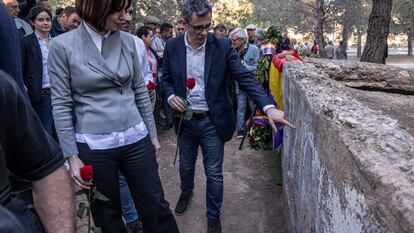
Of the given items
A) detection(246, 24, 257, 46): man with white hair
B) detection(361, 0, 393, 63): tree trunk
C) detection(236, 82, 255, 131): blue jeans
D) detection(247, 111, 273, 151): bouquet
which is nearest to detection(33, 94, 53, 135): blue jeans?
detection(247, 111, 273, 151): bouquet

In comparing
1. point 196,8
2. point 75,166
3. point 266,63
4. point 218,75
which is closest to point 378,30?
A: point 266,63

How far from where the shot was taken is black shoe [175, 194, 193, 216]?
147 inches

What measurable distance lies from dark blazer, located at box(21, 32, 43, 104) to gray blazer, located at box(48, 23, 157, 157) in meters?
2.04

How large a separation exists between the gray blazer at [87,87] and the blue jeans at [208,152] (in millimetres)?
932

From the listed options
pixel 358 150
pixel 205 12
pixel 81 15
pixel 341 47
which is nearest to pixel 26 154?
pixel 358 150

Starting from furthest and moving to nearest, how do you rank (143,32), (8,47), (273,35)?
(143,32) → (273,35) → (8,47)

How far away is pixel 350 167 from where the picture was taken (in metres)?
1.31

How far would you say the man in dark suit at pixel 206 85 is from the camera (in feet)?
9.52

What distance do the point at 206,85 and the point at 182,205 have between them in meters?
1.32

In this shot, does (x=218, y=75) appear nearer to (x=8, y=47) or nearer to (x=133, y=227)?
(x=133, y=227)

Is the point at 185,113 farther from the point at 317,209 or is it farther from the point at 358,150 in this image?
the point at 358,150

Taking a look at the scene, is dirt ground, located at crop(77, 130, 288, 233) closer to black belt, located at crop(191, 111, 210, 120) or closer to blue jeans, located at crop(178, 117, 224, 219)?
blue jeans, located at crop(178, 117, 224, 219)

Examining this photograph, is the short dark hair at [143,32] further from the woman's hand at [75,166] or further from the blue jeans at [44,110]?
the woman's hand at [75,166]

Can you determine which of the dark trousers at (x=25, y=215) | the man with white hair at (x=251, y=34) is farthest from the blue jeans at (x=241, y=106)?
the dark trousers at (x=25, y=215)
